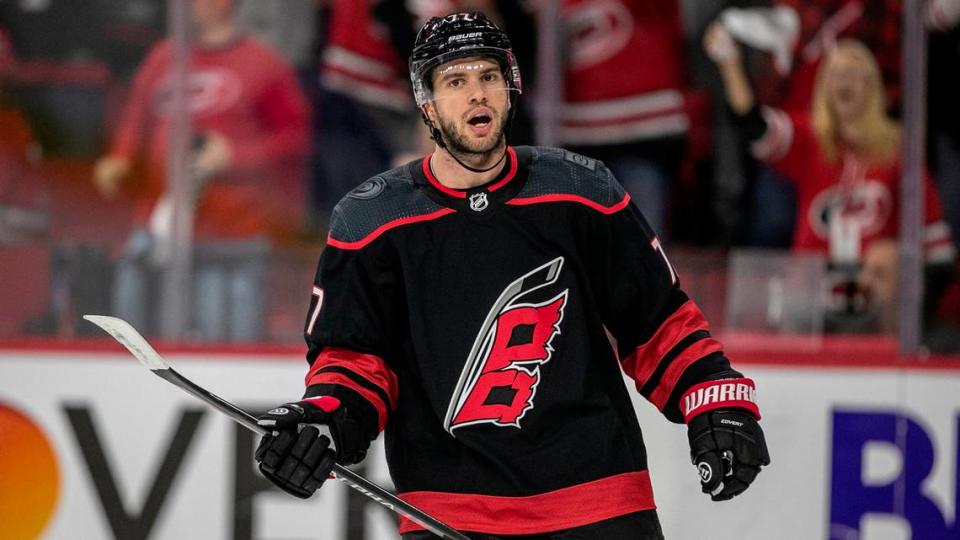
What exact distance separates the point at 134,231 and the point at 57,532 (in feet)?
2.71

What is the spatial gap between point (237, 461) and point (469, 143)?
1.73m

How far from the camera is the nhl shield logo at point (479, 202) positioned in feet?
7.13

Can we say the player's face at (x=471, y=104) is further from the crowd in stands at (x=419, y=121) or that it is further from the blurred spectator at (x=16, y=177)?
the blurred spectator at (x=16, y=177)

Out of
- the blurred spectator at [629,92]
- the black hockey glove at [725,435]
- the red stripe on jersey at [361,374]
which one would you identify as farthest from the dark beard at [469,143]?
the blurred spectator at [629,92]

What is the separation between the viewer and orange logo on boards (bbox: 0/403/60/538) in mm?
3641

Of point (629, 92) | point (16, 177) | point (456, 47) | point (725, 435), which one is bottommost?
point (725, 435)

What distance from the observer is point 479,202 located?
2178 mm

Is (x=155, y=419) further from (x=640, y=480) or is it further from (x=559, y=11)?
(x=640, y=480)

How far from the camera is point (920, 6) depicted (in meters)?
3.50

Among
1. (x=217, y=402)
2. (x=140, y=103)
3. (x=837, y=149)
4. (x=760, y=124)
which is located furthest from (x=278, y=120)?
(x=217, y=402)

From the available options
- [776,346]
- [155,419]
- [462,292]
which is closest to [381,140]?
[155,419]

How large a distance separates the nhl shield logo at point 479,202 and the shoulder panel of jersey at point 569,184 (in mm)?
41

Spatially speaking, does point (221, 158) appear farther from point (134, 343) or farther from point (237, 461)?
point (134, 343)

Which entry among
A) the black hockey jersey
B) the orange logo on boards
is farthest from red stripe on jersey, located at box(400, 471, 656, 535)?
the orange logo on boards
